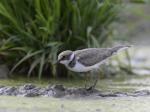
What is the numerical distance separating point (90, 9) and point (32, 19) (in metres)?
0.82

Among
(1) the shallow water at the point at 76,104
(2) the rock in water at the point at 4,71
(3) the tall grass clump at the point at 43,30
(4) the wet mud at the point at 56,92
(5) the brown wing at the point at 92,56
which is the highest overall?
(3) the tall grass clump at the point at 43,30

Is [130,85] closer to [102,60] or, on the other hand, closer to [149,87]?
[149,87]

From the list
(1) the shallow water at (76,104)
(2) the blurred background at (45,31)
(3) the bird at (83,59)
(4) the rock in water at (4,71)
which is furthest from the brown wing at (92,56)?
(4) the rock in water at (4,71)

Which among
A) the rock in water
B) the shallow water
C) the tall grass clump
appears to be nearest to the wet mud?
the shallow water

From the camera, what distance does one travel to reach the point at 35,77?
7.87 m

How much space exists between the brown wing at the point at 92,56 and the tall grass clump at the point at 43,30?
0.76 meters

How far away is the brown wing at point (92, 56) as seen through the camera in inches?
268

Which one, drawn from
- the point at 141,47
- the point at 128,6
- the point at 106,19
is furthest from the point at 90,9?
the point at 141,47

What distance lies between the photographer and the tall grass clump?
7617 mm

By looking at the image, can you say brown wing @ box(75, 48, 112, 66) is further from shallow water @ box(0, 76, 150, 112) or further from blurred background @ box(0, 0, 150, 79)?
blurred background @ box(0, 0, 150, 79)

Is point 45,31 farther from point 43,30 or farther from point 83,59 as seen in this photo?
point 83,59

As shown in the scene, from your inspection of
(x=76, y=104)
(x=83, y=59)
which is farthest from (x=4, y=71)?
(x=76, y=104)

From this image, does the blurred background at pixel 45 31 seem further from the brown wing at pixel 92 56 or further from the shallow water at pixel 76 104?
the shallow water at pixel 76 104

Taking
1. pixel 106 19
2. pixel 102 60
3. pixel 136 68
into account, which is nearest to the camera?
pixel 102 60
